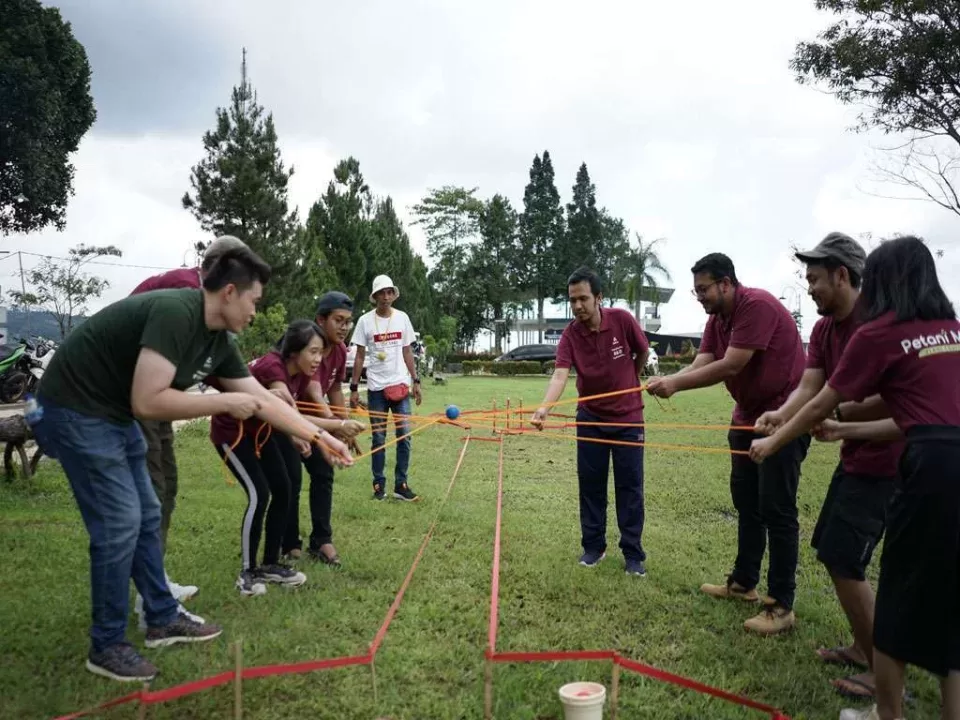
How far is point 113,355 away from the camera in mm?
3230

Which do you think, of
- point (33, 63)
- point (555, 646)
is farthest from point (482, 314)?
point (555, 646)

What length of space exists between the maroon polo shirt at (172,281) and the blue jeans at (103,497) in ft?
3.06

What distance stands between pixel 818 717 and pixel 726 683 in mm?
396

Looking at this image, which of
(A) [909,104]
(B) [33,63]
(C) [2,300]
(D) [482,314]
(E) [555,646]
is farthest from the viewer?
(D) [482,314]

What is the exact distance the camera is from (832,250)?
3414mm

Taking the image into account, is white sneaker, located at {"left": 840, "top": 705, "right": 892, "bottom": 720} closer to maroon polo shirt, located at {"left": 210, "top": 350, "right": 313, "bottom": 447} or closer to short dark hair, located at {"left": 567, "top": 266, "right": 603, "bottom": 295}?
short dark hair, located at {"left": 567, "top": 266, "right": 603, "bottom": 295}

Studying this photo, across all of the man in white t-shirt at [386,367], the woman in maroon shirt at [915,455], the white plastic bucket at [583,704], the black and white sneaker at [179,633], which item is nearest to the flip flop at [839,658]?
the woman in maroon shirt at [915,455]

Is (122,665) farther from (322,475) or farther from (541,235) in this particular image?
(541,235)

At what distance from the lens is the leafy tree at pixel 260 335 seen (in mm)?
17531

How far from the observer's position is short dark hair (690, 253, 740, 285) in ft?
14.4

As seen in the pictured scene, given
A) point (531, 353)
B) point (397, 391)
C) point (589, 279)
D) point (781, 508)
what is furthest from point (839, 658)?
point (531, 353)

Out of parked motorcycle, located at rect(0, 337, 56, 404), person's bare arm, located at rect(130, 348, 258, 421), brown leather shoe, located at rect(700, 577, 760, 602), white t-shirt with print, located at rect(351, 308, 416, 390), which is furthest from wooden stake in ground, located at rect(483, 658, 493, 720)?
parked motorcycle, located at rect(0, 337, 56, 404)

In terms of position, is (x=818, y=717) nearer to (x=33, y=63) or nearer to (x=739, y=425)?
(x=739, y=425)

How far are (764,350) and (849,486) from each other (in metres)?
1.17
